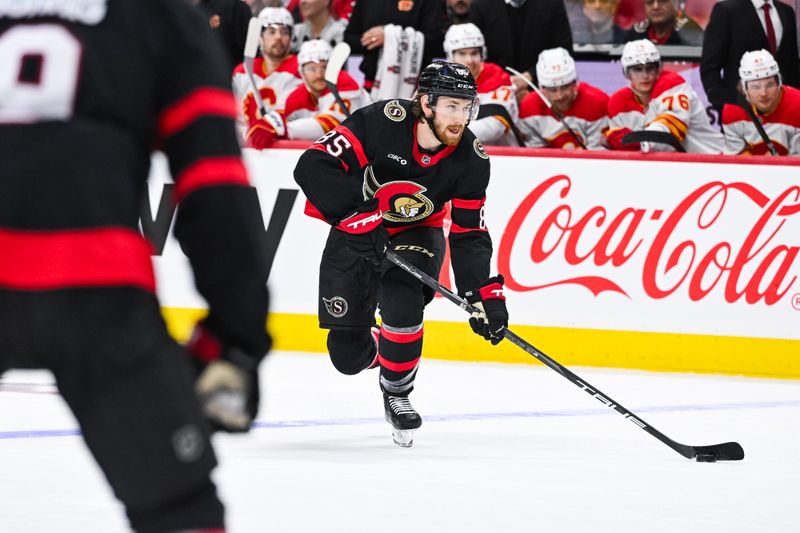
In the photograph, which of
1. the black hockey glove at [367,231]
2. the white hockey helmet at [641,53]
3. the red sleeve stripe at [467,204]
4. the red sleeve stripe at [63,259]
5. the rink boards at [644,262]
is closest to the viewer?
the red sleeve stripe at [63,259]

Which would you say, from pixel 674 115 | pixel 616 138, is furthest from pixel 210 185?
pixel 674 115

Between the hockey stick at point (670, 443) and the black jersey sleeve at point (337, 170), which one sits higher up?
the black jersey sleeve at point (337, 170)

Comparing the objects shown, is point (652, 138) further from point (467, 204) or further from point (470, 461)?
point (470, 461)

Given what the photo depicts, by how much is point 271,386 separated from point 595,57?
3400mm

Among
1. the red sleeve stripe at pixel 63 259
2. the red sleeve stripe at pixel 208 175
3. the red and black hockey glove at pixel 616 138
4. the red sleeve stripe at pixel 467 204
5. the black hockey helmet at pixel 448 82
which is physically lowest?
the red and black hockey glove at pixel 616 138

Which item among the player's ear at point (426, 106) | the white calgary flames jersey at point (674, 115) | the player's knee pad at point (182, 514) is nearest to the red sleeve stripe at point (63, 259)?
the player's knee pad at point (182, 514)

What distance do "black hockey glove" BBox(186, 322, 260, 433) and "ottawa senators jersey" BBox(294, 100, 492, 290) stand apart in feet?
10.2

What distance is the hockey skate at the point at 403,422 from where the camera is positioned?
457cm

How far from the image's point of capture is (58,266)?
140cm

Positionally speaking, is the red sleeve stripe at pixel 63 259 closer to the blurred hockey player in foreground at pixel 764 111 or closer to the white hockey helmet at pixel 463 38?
the blurred hockey player in foreground at pixel 764 111

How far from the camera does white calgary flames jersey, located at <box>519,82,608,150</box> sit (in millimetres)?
7359

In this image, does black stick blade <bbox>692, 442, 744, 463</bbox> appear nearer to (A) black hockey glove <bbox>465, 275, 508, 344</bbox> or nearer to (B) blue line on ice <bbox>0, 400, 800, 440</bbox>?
(A) black hockey glove <bbox>465, 275, 508, 344</bbox>

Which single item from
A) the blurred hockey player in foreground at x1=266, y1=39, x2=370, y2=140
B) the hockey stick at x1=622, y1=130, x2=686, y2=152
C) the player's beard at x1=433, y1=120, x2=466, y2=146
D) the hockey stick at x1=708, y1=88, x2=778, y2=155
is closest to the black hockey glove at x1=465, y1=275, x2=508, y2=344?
the player's beard at x1=433, y1=120, x2=466, y2=146

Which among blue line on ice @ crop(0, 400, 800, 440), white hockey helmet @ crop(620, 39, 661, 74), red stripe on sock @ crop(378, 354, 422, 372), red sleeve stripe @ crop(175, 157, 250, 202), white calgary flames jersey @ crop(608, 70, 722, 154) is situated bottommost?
blue line on ice @ crop(0, 400, 800, 440)
